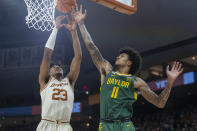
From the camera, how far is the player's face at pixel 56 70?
4.04m

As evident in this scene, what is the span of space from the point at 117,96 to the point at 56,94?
3.23ft

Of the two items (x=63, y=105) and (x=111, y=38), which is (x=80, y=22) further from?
(x=111, y=38)

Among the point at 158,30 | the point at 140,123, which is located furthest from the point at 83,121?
the point at 158,30

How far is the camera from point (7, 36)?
578 inches

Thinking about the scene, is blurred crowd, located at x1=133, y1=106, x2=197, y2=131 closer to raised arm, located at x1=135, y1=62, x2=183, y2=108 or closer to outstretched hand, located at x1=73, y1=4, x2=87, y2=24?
→ raised arm, located at x1=135, y1=62, x2=183, y2=108

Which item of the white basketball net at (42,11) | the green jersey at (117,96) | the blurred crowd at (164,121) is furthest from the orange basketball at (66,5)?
the blurred crowd at (164,121)

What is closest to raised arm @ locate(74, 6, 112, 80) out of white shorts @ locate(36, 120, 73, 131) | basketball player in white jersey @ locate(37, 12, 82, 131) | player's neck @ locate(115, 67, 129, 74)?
player's neck @ locate(115, 67, 129, 74)

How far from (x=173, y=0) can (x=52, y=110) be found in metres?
6.88

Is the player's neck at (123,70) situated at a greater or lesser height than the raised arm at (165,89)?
greater

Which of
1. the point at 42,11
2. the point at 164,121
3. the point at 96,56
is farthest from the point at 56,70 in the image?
the point at 164,121

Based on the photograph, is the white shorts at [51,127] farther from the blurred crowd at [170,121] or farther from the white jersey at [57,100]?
the blurred crowd at [170,121]

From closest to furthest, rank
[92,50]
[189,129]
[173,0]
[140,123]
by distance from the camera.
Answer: [92,50] → [173,0] → [189,129] → [140,123]

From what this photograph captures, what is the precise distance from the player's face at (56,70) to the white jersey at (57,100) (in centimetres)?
13

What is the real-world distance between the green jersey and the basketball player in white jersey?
763 millimetres
